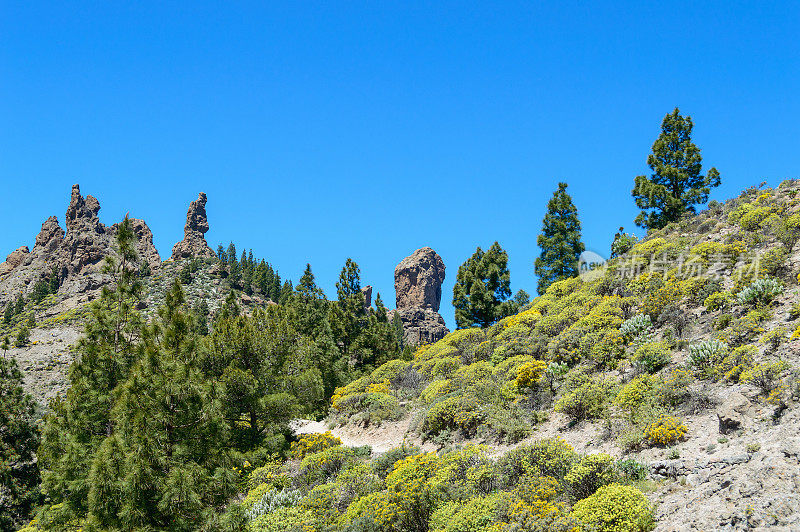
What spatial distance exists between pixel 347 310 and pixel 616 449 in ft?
98.1

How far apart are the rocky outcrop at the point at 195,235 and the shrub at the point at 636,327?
11068cm

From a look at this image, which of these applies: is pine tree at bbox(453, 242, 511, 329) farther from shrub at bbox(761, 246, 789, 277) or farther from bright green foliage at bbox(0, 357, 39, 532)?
bright green foliage at bbox(0, 357, 39, 532)

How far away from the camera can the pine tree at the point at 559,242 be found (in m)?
35.2

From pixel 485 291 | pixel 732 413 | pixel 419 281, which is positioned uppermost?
pixel 419 281

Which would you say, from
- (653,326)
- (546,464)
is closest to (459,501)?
(546,464)

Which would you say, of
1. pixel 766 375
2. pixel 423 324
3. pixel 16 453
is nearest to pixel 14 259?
pixel 423 324

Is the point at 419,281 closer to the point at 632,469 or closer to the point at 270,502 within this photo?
the point at 270,502

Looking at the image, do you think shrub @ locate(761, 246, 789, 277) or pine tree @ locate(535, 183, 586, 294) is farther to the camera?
pine tree @ locate(535, 183, 586, 294)

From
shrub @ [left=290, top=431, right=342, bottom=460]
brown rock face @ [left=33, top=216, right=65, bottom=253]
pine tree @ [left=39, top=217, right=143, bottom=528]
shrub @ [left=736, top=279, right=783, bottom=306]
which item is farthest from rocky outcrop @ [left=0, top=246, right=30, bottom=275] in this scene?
shrub @ [left=736, top=279, right=783, bottom=306]

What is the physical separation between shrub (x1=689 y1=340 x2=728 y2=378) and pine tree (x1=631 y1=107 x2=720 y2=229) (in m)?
21.8

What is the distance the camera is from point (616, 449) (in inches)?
451

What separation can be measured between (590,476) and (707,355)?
5.18 meters

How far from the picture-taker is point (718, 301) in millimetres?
15430

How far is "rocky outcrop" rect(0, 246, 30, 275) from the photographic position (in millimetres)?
119750
